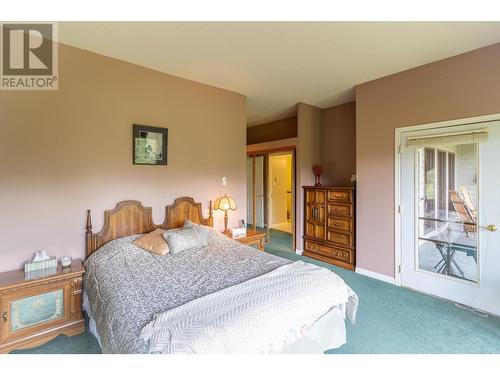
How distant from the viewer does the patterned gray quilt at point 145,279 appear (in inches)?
53.4

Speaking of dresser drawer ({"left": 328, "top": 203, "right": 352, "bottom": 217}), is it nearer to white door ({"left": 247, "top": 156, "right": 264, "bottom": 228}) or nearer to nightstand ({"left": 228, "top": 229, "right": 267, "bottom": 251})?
nightstand ({"left": 228, "top": 229, "right": 267, "bottom": 251})

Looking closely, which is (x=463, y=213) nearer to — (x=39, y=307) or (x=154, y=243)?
(x=154, y=243)

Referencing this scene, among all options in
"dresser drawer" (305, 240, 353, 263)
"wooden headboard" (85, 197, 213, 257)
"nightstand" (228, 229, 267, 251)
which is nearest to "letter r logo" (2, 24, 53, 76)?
"wooden headboard" (85, 197, 213, 257)

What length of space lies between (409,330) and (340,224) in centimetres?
176

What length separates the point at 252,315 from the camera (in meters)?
1.32

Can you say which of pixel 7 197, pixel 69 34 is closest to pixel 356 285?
pixel 7 197

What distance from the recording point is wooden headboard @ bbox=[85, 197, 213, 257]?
97.3 inches

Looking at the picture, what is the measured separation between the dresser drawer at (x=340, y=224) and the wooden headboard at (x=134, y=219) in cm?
210

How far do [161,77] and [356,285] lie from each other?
3.66 metres

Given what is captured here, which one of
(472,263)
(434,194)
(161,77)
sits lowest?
(472,263)

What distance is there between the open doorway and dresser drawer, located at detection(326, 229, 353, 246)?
148cm

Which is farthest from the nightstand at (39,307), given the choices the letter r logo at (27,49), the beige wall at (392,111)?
the beige wall at (392,111)

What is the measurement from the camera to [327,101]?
4.13m
